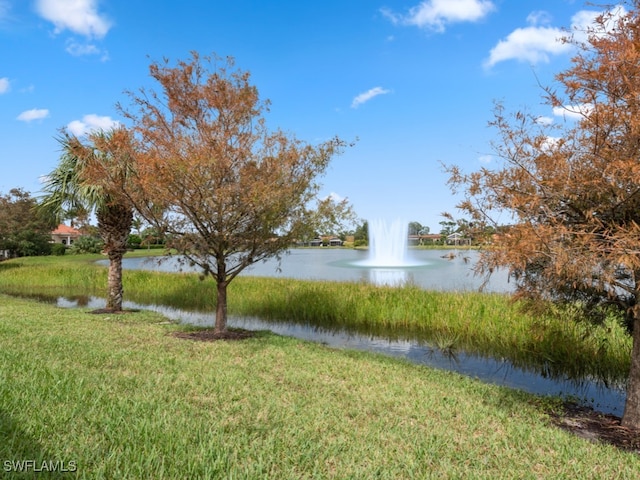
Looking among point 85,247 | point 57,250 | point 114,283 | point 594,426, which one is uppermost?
point 85,247

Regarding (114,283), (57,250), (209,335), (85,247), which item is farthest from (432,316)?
(85,247)

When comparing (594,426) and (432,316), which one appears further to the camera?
(432,316)

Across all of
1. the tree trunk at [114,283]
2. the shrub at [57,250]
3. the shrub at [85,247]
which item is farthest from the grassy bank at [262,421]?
the shrub at [85,247]

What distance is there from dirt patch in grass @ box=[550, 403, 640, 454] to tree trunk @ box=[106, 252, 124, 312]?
1250cm

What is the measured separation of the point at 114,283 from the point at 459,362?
1054cm

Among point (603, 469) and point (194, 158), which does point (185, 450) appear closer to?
point (603, 469)

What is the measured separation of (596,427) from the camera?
227 inches

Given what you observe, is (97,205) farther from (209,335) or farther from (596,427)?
(596,427)

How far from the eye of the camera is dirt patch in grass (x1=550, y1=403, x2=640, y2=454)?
525 cm

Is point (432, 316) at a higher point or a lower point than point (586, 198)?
lower

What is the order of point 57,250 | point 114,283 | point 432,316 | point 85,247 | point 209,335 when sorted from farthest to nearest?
point 85,247 < point 57,250 < point 114,283 < point 432,316 < point 209,335

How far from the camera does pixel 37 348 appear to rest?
7.13 meters

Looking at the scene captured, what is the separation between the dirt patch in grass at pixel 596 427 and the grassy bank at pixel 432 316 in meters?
1.14

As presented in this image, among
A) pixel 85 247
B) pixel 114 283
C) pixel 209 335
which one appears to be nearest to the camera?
pixel 209 335
